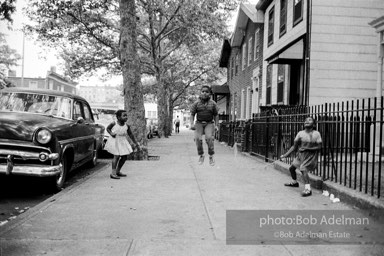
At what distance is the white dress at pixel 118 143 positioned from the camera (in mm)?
8414

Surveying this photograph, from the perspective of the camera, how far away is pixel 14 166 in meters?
6.57

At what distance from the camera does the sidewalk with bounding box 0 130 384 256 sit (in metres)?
3.91

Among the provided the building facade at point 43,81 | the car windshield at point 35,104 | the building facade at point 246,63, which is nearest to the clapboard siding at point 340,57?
the building facade at point 246,63

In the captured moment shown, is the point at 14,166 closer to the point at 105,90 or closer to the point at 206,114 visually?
the point at 206,114

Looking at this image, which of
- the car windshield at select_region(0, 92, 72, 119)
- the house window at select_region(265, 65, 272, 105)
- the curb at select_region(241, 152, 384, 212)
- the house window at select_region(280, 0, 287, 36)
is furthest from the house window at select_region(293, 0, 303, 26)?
the car windshield at select_region(0, 92, 72, 119)

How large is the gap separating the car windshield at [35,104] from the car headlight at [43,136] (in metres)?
1.49

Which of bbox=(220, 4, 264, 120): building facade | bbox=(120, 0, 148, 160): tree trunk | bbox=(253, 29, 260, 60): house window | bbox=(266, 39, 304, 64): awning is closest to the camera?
bbox=(120, 0, 148, 160): tree trunk

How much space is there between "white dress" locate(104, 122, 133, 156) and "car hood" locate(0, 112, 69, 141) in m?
1.34

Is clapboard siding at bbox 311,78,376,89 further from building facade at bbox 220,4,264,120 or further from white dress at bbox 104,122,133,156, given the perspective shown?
white dress at bbox 104,122,133,156

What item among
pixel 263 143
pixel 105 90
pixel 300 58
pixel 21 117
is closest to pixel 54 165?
pixel 21 117

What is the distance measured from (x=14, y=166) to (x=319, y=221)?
4767 mm

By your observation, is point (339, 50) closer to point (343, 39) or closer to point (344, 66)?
point (343, 39)

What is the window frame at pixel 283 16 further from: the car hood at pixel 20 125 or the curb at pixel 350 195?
the car hood at pixel 20 125

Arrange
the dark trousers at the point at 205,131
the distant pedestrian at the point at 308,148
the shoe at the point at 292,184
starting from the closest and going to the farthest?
the distant pedestrian at the point at 308,148
the shoe at the point at 292,184
the dark trousers at the point at 205,131
